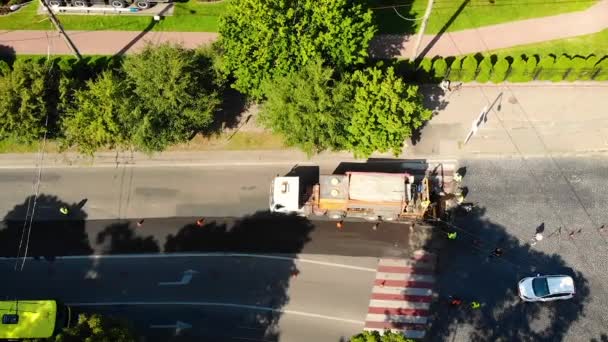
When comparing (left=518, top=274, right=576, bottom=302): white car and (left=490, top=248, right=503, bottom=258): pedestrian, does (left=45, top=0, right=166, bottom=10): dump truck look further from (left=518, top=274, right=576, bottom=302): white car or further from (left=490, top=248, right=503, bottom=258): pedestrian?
(left=518, top=274, right=576, bottom=302): white car

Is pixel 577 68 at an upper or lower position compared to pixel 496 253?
upper

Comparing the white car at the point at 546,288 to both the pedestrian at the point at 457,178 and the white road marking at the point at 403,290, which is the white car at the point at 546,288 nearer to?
the white road marking at the point at 403,290

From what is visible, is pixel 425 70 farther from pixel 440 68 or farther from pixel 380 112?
pixel 380 112

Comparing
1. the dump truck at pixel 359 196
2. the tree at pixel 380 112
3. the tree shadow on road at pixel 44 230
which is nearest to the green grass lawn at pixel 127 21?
the tree shadow on road at pixel 44 230

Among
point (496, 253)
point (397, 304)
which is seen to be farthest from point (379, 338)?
point (496, 253)

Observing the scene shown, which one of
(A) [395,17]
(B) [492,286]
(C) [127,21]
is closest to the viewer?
(B) [492,286]

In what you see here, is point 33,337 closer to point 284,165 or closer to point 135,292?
point 135,292
